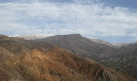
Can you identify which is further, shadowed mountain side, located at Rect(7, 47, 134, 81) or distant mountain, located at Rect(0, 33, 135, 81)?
shadowed mountain side, located at Rect(7, 47, 134, 81)

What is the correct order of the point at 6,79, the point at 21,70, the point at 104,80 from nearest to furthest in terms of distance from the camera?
the point at 6,79 → the point at 21,70 → the point at 104,80

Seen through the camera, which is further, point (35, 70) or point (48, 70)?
point (48, 70)

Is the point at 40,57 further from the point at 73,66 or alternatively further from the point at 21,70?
the point at 73,66

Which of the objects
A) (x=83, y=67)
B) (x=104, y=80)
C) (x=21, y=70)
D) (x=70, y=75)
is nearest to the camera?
(x=21, y=70)

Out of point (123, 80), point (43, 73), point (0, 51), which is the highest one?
point (0, 51)

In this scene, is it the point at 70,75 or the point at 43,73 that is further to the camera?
the point at 70,75

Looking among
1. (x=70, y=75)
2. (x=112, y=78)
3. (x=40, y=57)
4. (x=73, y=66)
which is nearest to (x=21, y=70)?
(x=40, y=57)

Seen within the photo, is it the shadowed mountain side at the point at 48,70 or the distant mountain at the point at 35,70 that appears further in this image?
the shadowed mountain side at the point at 48,70

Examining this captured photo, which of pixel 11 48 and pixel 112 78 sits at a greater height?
pixel 11 48

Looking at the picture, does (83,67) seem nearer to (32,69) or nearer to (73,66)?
(73,66)

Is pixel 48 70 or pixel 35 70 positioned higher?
pixel 35 70
